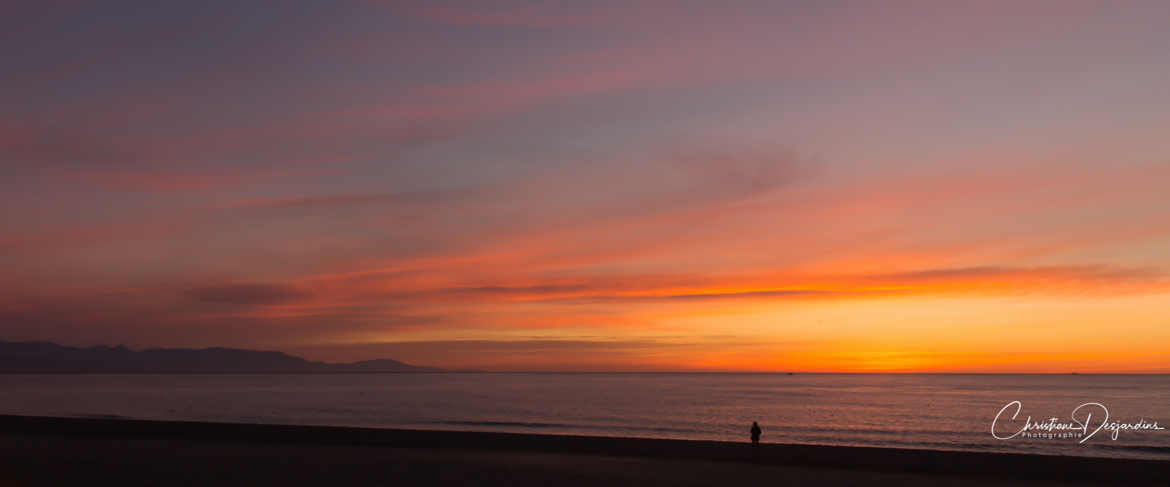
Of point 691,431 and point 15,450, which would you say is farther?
point 691,431

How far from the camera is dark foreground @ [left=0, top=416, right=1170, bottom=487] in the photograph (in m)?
21.8

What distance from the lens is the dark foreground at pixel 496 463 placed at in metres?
21.8

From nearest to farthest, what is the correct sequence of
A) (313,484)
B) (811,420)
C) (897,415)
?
(313,484) < (811,420) < (897,415)

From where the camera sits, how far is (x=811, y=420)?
75375 millimetres

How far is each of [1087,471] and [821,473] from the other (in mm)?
7483

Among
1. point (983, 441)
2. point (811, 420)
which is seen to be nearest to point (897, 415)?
point (811, 420)

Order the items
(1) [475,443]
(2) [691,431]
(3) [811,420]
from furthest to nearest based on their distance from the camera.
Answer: (3) [811,420] → (2) [691,431] → (1) [475,443]

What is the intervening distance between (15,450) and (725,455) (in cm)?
2600

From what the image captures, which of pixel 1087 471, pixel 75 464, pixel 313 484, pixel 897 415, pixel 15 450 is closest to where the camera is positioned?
pixel 313 484

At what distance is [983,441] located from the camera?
52.2 m

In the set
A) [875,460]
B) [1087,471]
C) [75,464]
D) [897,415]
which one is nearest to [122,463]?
[75,464]

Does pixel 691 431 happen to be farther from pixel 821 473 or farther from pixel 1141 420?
pixel 1141 420

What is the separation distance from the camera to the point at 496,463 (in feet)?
85.6

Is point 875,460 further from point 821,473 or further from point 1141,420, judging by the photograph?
point 1141,420
